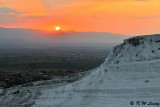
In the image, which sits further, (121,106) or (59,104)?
(59,104)

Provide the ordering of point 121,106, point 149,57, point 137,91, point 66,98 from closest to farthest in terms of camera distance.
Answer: point 121,106, point 137,91, point 66,98, point 149,57

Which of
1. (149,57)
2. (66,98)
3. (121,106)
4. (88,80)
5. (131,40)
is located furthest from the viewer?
(131,40)

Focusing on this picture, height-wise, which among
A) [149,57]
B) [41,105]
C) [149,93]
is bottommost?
[41,105]

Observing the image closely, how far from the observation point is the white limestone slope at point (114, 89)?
21719mm

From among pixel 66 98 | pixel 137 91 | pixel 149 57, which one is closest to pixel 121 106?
pixel 137 91

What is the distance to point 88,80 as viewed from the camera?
83.1ft

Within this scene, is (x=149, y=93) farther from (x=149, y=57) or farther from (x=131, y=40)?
(x=131, y=40)

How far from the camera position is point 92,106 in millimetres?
21812

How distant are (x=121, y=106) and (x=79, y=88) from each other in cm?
617

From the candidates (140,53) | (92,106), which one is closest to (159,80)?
(140,53)

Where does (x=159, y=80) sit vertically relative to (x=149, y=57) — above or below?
below

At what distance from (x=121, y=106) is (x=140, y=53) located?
34.0 ft

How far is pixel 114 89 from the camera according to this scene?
23.0 meters

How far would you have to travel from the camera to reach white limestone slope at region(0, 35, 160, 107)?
21.7m
